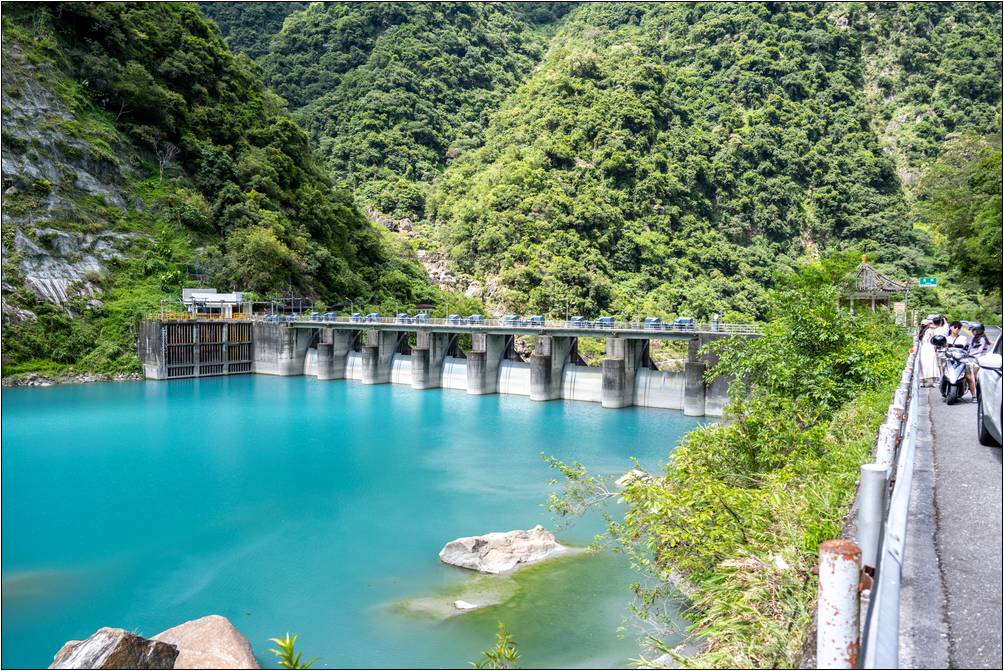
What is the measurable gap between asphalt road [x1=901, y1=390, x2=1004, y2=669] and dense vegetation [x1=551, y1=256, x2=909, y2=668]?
2.15ft

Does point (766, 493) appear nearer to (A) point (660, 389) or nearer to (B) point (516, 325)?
(A) point (660, 389)

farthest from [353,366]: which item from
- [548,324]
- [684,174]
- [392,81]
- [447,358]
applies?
[392,81]

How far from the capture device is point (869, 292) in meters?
45.0

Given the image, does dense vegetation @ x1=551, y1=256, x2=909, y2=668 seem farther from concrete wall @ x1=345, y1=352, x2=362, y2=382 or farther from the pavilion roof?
Result: concrete wall @ x1=345, y1=352, x2=362, y2=382

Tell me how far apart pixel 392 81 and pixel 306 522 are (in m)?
98.0

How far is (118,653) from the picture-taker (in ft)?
33.0

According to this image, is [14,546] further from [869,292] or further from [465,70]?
[465,70]

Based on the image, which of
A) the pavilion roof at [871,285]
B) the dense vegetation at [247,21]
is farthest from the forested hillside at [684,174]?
the dense vegetation at [247,21]

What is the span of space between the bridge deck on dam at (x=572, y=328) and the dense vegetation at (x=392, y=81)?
145 ft

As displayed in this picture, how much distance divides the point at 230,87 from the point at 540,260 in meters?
36.8

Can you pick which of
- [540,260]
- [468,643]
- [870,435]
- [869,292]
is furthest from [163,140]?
[870,435]

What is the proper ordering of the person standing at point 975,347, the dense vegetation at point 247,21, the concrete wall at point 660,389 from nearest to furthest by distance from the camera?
the person standing at point 975,347 → the concrete wall at point 660,389 → the dense vegetation at point 247,21

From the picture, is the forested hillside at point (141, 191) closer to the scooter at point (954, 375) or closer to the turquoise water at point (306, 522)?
the turquoise water at point (306, 522)

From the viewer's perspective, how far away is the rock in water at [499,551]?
664 inches
